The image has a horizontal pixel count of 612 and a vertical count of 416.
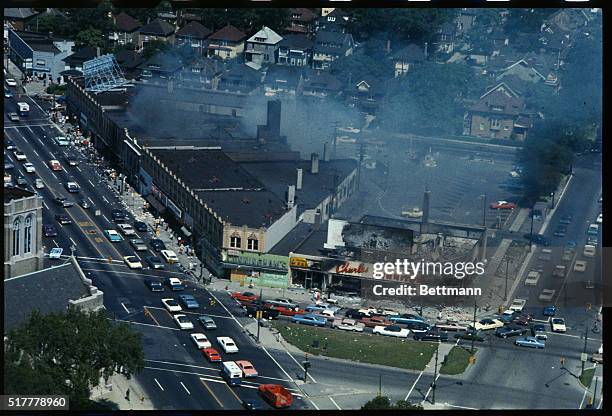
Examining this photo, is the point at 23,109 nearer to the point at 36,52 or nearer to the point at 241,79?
the point at 36,52

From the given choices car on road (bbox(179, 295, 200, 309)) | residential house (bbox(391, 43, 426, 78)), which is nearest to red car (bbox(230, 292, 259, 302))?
car on road (bbox(179, 295, 200, 309))

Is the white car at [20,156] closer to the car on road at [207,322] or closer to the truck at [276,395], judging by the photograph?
the car on road at [207,322]

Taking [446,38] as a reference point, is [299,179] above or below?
below

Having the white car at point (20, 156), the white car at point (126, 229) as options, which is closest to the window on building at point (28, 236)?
the white car at point (126, 229)

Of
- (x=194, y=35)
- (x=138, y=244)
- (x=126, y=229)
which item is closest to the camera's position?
(x=138, y=244)

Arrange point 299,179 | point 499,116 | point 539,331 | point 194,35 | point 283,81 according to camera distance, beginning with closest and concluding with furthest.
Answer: point 539,331
point 299,179
point 499,116
point 283,81
point 194,35

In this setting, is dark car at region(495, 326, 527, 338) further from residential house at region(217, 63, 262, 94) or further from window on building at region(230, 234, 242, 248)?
residential house at region(217, 63, 262, 94)

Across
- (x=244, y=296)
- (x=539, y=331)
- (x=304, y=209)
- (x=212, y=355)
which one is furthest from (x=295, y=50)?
(x=212, y=355)
